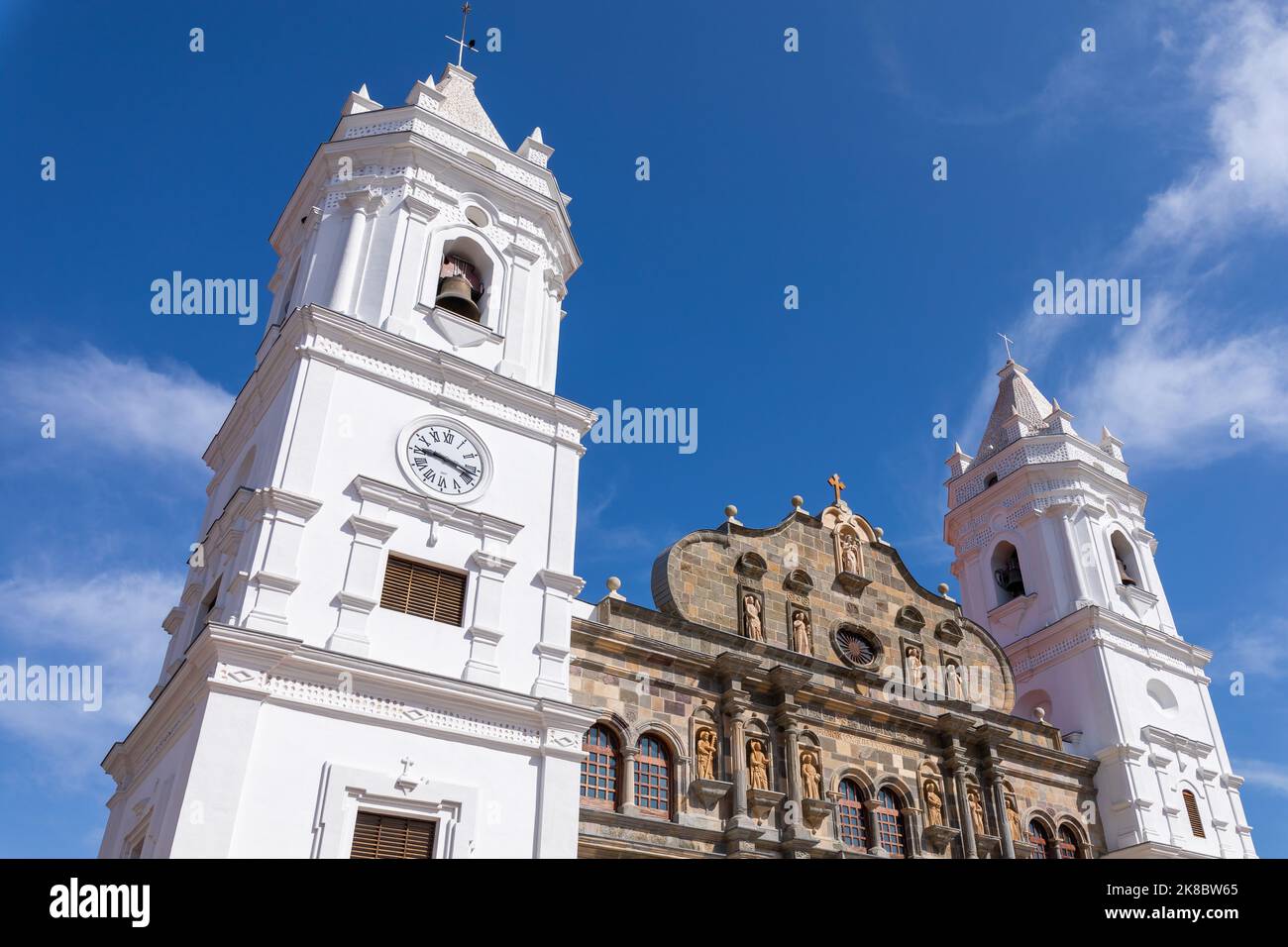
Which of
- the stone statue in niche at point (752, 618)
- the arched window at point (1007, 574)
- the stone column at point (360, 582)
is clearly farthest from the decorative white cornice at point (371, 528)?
the arched window at point (1007, 574)

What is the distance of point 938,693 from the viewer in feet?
76.6

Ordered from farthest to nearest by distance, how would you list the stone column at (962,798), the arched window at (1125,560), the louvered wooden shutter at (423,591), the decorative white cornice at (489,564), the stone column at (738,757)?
1. the arched window at (1125,560)
2. the stone column at (962,798)
3. the stone column at (738,757)
4. the decorative white cornice at (489,564)
5. the louvered wooden shutter at (423,591)

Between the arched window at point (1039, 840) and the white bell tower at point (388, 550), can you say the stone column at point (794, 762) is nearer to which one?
the white bell tower at point (388, 550)

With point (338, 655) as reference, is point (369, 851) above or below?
below

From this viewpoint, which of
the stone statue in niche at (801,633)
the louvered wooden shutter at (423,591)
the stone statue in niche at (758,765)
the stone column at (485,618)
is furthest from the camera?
the stone statue in niche at (801,633)

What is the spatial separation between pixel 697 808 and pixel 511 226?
1169 centimetres

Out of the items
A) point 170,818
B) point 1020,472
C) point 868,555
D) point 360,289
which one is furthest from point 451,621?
point 1020,472

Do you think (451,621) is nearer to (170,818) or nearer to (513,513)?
(513,513)

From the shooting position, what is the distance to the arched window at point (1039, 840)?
22.6 m

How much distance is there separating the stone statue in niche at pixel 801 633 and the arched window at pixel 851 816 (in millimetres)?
2737

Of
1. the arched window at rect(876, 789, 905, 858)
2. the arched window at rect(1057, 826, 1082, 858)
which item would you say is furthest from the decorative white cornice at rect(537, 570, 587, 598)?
the arched window at rect(1057, 826, 1082, 858)

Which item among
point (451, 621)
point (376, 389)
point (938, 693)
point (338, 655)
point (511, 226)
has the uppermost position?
point (511, 226)

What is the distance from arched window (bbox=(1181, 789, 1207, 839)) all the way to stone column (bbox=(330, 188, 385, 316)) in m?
22.2

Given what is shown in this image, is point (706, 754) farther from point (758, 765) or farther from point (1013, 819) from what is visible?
point (1013, 819)
